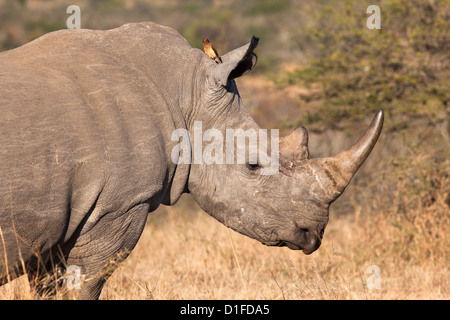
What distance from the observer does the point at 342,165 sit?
4.90m

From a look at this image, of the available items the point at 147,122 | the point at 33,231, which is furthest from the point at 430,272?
the point at 33,231

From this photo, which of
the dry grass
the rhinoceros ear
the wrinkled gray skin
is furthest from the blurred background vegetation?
the rhinoceros ear

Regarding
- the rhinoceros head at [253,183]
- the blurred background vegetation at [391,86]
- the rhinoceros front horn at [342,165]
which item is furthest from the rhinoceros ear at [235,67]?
the blurred background vegetation at [391,86]

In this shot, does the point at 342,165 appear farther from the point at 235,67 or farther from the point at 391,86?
the point at 391,86

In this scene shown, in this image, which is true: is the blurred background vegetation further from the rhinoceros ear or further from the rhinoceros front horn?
the rhinoceros ear

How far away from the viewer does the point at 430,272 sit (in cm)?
668

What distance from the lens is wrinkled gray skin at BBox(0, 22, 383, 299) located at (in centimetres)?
378

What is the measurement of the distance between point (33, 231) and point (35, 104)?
2.10ft

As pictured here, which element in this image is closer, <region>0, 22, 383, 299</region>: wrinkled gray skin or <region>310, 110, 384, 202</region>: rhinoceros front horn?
<region>0, 22, 383, 299</region>: wrinkled gray skin

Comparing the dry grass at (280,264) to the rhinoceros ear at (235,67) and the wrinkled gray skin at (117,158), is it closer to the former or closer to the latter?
the wrinkled gray skin at (117,158)

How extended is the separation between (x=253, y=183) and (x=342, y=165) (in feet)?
1.98

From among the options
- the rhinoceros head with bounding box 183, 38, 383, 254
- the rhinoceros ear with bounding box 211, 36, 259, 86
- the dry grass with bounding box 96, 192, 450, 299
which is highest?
the rhinoceros ear with bounding box 211, 36, 259, 86

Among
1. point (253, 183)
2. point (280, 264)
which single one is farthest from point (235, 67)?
point (280, 264)
